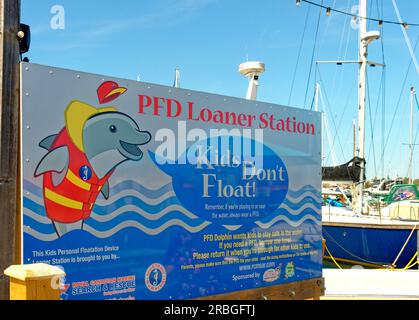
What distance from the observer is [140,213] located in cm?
319

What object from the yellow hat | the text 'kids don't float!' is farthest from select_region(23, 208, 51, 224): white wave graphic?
the text 'kids don't float!'

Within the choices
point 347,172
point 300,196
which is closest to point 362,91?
point 347,172

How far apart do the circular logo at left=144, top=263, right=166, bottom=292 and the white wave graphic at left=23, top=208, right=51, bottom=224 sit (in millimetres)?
835

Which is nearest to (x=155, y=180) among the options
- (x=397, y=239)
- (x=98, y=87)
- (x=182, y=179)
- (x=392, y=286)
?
(x=182, y=179)

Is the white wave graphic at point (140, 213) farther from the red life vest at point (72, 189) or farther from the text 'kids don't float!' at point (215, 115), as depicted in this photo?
the text 'kids don't float!' at point (215, 115)

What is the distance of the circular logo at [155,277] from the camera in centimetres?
321

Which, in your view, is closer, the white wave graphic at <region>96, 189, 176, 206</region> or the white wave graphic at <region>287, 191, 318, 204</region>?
the white wave graphic at <region>96, 189, 176, 206</region>

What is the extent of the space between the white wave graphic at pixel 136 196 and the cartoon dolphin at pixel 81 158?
0.04 metres

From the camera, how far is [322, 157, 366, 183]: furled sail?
43.8ft

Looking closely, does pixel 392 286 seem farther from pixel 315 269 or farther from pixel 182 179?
pixel 182 179

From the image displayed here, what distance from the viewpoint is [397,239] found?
442 inches

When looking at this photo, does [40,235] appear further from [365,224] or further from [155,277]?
[365,224]

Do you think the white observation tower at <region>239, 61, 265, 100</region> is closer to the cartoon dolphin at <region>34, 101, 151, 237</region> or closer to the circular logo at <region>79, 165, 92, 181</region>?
the cartoon dolphin at <region>34, 101, 151, 237</region>

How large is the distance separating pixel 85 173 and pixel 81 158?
0.10 meters
